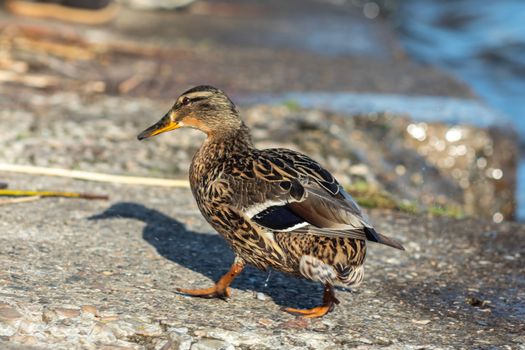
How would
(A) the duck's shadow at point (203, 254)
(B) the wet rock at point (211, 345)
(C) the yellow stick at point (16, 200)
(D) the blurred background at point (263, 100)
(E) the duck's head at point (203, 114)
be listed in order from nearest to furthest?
(B) the wet rock at point (211, 345)
(A) the duck's shadow at point (203, 254)
(E) the duck's head at point (203, 114)
(C) the yellow stick at point (16, 200)
(D) the blurred background at point (263, 100)

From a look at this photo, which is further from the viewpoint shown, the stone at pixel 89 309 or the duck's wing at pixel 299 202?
the duck's wing at pixel 299 202

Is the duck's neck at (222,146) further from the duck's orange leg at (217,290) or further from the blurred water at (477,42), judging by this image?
the blurred water at (477,42)

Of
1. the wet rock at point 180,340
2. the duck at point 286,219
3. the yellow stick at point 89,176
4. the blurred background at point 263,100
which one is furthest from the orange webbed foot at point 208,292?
the blurred background at point 263,100

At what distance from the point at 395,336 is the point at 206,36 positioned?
8.00 metres

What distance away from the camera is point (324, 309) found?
4.04 metres

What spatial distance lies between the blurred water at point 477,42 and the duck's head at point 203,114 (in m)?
6.14

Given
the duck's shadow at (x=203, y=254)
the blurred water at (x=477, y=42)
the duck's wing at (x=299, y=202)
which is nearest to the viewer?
the duck's wing at (x=299, y=202)

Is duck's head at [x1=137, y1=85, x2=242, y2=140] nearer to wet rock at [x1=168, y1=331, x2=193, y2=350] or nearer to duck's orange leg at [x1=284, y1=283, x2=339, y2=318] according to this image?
duck's orange leg at [x1=284, y1=283, x2=339, y2=318]

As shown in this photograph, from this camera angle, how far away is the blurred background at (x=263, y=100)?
21.6 ft

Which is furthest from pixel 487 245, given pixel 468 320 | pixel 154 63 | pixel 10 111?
pixel 154 63

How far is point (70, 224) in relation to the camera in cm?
497

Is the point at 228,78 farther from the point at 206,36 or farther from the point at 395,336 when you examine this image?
the point at 395,336

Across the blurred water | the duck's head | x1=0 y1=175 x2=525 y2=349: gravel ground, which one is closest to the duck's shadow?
x1=0 y1=175 x2=525 y2=349: gravel ground

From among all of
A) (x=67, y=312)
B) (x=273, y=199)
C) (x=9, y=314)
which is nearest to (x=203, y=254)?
(x=273, y=199)
